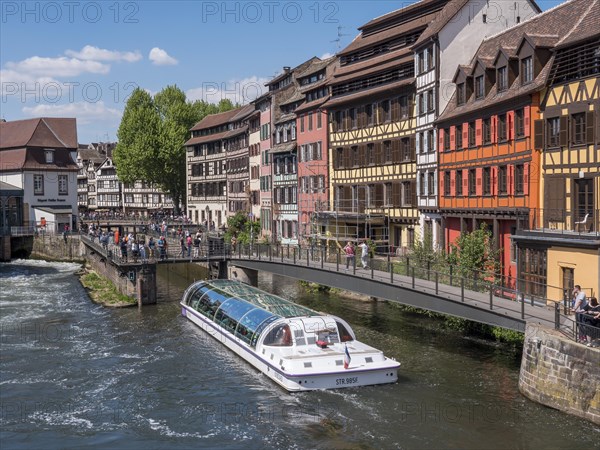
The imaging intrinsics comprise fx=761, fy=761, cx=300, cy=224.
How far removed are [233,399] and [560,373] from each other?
30.5ft

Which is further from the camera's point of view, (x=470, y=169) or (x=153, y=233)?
(x=153, y=233)

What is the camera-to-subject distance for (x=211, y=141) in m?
81.8

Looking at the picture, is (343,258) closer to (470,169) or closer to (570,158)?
(470,169)

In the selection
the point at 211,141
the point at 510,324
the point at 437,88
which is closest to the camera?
the point at 510,324

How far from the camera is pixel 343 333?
2541 centimetres

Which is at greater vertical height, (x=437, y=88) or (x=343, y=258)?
(x=437, y=88)

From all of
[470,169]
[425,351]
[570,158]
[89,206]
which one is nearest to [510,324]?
[425,351]

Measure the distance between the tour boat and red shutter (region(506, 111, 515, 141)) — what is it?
1218 cm

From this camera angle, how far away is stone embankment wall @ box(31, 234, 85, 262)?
212 feet

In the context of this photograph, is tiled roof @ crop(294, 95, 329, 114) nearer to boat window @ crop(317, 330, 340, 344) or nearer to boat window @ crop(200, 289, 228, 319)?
boat window @ crop(200, 289, 228, 319)

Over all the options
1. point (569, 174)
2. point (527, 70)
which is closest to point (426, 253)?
point (569, 174)

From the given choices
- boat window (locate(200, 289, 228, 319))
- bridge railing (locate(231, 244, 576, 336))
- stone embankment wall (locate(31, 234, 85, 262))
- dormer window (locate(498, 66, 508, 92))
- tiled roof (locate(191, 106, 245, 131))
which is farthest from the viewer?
tiled roof (locate(191, 106, 245, 131))

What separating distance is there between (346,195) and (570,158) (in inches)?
975

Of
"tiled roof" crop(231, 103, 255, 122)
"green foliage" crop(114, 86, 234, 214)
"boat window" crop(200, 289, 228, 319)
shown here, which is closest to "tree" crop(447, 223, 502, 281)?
"boat window" crop(200, 289, 228, 319)
